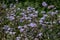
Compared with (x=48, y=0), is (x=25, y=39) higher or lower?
lower

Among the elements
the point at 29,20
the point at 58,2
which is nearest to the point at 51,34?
the point at 29,20

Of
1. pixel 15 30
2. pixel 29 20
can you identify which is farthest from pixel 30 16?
pixel 15 30

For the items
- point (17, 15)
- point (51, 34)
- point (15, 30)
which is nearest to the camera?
point (51, 34)

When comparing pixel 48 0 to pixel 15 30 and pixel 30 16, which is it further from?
pixel 15 30

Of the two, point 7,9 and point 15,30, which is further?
point 7,9

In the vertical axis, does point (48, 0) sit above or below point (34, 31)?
above

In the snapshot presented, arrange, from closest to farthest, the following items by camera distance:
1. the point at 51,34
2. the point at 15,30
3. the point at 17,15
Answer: the point at 51,34, the point at 15,30, the point at 17,15

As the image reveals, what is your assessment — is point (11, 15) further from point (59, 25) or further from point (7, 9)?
point (59, 25)

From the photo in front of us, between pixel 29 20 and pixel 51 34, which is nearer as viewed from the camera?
pixel 51 34
